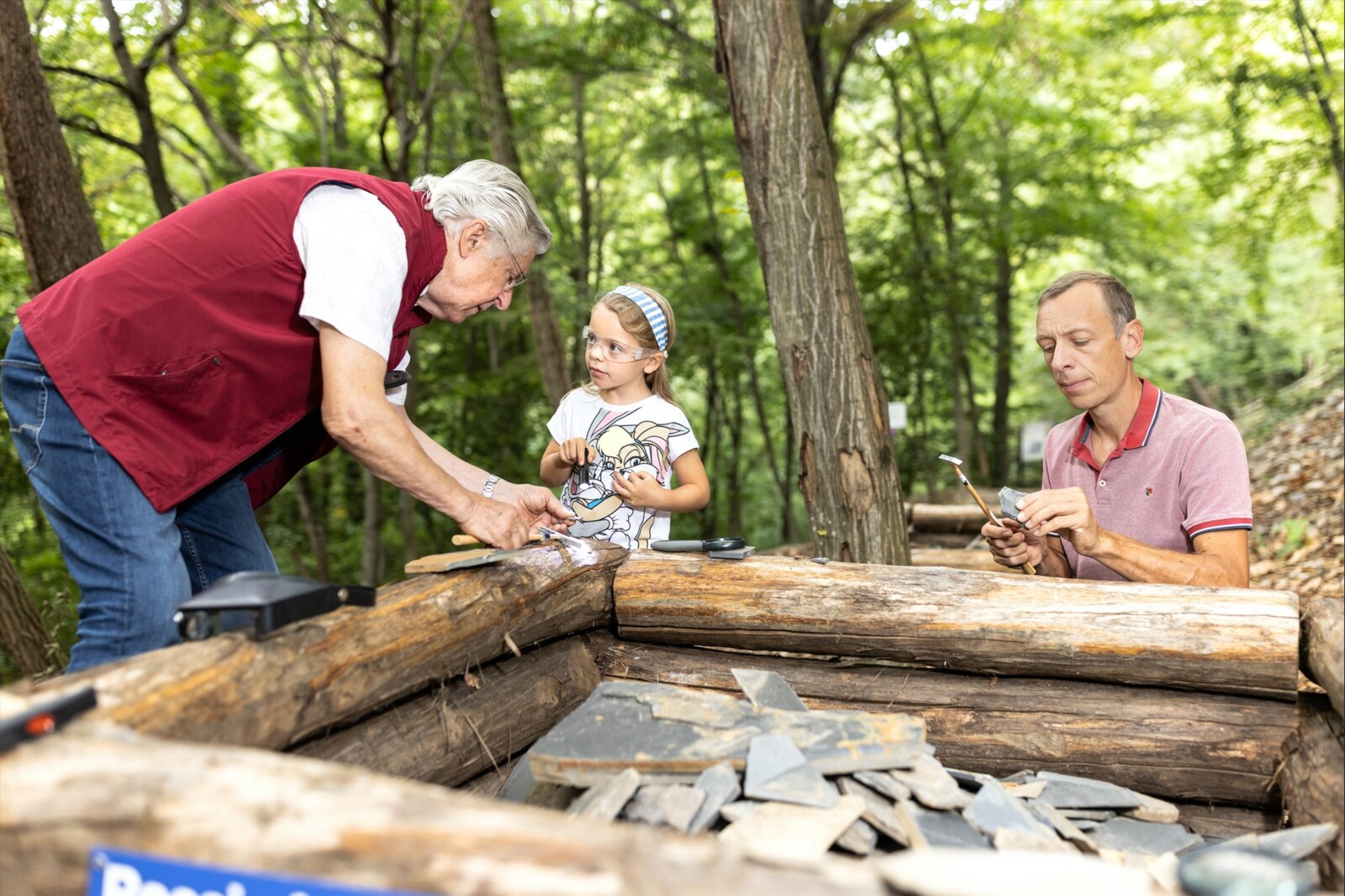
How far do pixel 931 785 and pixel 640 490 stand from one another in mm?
1392

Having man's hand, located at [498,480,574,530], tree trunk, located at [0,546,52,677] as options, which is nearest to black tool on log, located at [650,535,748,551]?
man's hand, located at [498,480,574,530]

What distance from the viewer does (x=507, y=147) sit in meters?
7.68

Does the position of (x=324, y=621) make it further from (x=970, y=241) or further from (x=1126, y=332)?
(x=970, y=241)

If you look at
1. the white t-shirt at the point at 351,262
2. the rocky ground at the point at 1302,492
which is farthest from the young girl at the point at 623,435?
the rocky ground at the point at 1302,492

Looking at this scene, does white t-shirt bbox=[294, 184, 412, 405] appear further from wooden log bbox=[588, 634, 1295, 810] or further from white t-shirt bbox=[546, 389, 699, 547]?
wooden log bbox=[588, 634, 1295, 810]

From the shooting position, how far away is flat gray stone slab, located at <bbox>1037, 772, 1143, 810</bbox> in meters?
1.90

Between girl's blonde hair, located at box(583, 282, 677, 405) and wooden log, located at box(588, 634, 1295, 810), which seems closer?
wooden log, located at box(588, 634, 1295, 810)

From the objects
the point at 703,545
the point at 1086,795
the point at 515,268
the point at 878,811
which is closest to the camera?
the point at 878,811

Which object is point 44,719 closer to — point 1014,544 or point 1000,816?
point 1000,816

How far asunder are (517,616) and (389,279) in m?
0.88

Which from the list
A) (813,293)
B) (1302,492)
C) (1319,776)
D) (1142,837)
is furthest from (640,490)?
(1302,492)

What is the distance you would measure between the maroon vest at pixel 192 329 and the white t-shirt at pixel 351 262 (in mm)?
40

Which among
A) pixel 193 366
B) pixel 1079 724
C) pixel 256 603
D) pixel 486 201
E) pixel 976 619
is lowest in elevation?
pixel 1079 724

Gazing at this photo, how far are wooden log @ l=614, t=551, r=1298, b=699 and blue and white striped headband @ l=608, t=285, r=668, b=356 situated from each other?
813 mm
